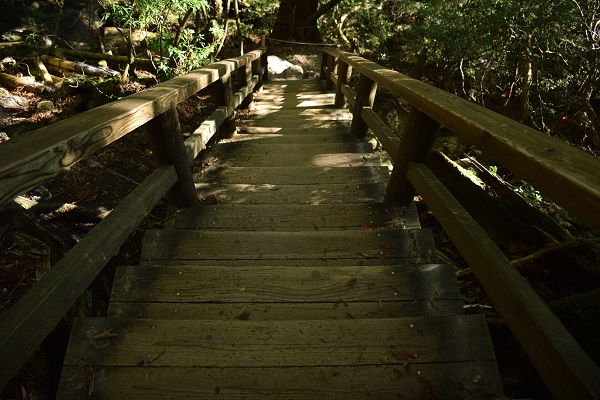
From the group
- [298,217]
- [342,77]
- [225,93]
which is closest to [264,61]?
[342,77]

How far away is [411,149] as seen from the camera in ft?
7.97

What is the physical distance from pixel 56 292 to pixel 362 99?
3.97 m

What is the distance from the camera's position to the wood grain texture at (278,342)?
155cm

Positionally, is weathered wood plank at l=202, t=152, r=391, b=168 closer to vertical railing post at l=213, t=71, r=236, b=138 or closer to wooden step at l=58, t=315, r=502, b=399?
vertical railing post at l=213, t=71, r=236, b=138

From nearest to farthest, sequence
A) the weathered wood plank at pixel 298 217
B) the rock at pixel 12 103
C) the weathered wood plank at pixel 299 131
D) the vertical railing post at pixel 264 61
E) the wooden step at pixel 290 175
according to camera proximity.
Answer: the weathered wood plank at pixel 298 217
the wooden step at pixel 290 175
the weathered wood plank at pixel 299 131
the rock at pixel 12 103
the vertical railing post at pixel 264 61

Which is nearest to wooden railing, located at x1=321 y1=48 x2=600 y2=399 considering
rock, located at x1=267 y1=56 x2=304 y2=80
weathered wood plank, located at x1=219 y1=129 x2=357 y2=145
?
weathered wood plank, located at x1=219 y1=129 x2=357 y2=145

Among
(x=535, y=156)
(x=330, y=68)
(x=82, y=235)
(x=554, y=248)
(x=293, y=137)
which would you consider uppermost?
(x=535, y=156)

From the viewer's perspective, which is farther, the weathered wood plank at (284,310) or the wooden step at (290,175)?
the wooden step at (290,175)

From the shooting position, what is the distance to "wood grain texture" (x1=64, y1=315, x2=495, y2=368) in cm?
155

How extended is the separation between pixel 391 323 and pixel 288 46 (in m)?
12.8

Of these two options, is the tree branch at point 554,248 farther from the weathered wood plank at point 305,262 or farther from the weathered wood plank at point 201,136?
the weathered wood plank at point 201,136

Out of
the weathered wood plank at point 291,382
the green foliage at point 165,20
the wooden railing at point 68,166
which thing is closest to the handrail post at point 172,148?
the wooden railing at point 68,166

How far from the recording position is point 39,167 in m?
1.08

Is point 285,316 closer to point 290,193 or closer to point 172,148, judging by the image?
point 172,148
